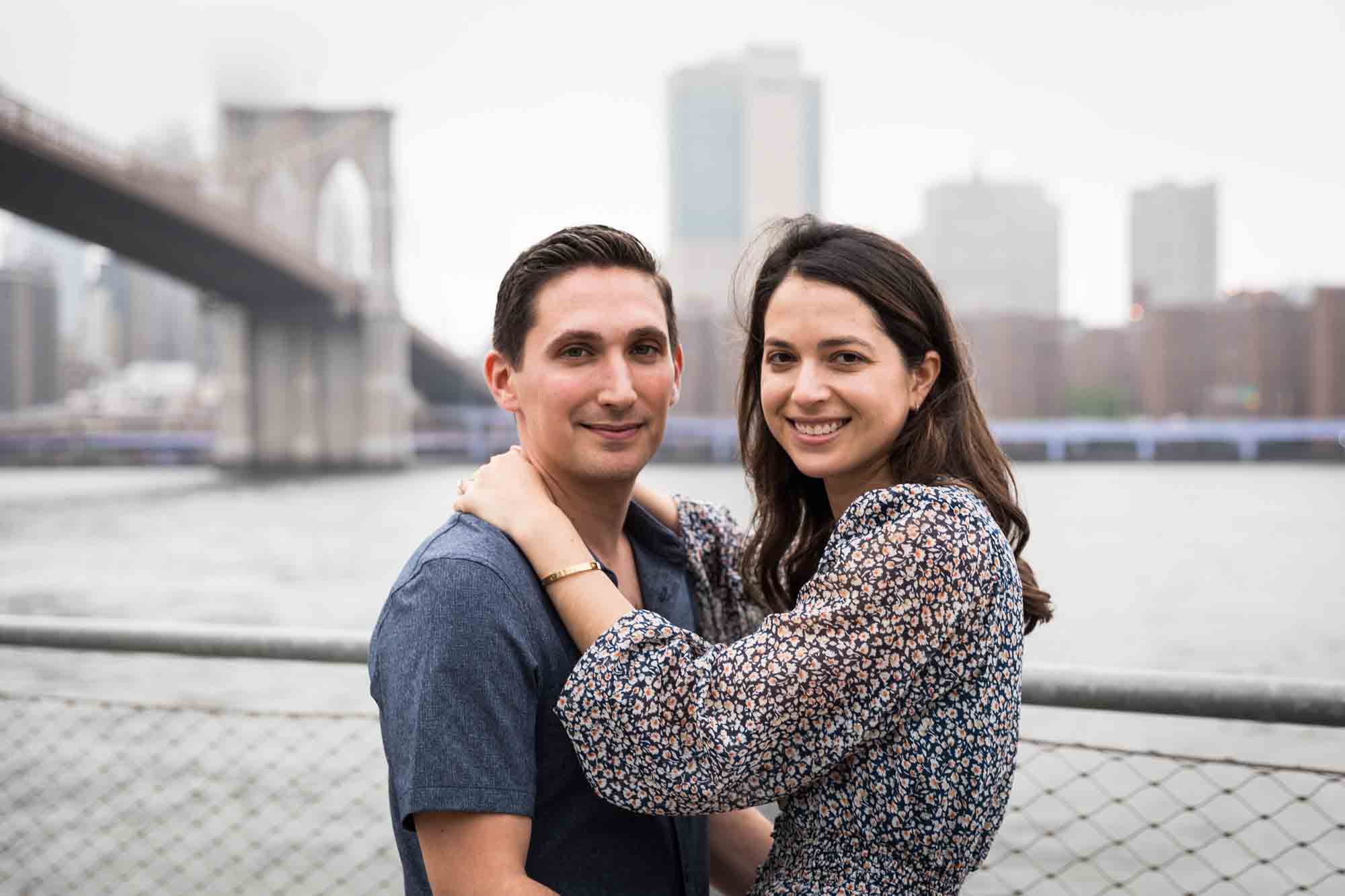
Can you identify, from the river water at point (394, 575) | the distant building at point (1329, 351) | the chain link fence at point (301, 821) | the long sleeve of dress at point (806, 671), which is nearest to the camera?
the long sleeve of dress at point (806, 671)

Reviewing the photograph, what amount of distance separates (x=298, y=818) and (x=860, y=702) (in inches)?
272

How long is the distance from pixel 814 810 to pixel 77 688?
41.5ft

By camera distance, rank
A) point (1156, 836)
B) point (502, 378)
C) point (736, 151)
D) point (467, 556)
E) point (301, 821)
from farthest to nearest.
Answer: point (736, 151) → point (1156, 836) → point (301, 821) → point (502, 378) → point (467, 556)

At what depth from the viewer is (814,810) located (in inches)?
59.6

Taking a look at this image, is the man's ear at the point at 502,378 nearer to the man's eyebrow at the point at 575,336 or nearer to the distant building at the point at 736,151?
the man's eyebrow at the point at 575,336

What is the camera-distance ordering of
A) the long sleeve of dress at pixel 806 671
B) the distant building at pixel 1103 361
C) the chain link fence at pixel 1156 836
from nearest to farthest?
the long sleeve of dress at pixel 806 671, the chain link fence at pixel 1156 836, the distant building at pixel 1103 361

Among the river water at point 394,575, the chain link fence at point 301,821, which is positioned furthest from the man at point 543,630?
the river water at point 394,575

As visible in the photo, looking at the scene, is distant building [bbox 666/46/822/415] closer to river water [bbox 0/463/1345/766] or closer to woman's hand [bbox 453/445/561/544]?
river water [bbox 0/463/1345/766]

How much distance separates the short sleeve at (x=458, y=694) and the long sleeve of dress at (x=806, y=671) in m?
0.07

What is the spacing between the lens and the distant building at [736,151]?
511 feet

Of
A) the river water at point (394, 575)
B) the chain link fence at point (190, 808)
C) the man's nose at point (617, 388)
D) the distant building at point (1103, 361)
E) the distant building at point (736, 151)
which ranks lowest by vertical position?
the river water at point (394, 575)

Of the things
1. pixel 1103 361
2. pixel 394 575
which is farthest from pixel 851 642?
pixel 1103 361

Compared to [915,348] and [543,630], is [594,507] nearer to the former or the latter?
[543,630]

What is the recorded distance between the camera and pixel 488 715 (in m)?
1.40
